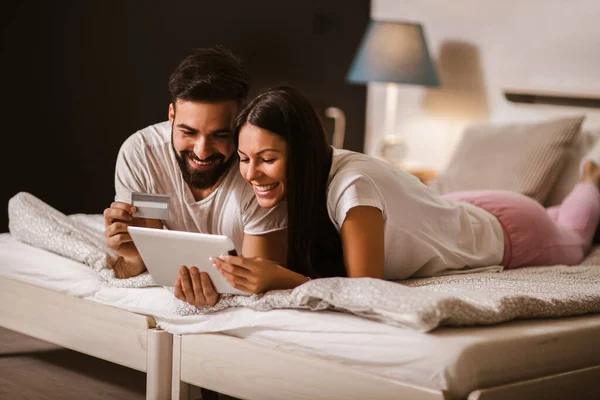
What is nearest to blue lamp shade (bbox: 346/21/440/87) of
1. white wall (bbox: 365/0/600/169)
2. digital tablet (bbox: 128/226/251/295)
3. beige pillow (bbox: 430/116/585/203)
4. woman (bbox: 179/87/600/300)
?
white wall (bbox: 365/0/600/169)

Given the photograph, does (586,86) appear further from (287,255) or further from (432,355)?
(432,355)

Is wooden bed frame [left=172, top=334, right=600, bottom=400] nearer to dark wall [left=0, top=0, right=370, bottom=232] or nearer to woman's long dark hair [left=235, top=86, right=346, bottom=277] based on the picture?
woman's long dark hair [left=235, top=86, right=346, bottom=277]

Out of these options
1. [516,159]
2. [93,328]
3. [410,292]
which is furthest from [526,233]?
[93,328]

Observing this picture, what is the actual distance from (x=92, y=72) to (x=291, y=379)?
8.26 feet

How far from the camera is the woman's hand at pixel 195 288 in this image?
1.91m

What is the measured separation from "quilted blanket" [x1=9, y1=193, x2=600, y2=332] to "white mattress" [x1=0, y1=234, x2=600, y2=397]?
0.02 metres

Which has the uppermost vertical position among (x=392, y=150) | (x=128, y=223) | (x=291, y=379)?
(x=128, y=223)

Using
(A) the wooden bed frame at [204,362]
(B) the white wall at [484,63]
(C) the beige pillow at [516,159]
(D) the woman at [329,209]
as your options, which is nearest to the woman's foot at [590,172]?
(C) the beige pillow at [516,159]

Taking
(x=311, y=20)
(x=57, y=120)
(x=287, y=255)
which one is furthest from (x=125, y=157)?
(x=311, y=20)

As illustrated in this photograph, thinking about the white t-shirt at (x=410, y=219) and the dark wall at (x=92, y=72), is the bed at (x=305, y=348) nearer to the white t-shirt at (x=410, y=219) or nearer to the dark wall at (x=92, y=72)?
the white t-shirt at (x=410, y=219)

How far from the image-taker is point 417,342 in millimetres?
1601

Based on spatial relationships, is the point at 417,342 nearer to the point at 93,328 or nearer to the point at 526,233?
the point at 93,328

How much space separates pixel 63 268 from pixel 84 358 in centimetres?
55

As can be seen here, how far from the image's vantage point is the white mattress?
5.16 feet
